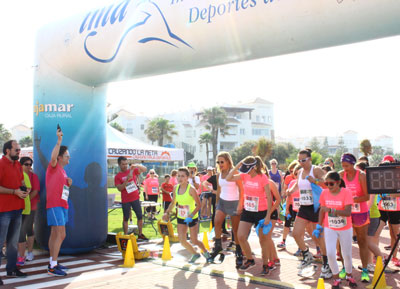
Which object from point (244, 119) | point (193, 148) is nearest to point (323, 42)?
point (193, 148)

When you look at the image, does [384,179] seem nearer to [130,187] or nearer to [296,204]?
[296,204]

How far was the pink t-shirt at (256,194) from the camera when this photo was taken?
6.33m

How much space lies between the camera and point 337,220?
5.32 m

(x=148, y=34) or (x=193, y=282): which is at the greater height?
(x=148, y=34)

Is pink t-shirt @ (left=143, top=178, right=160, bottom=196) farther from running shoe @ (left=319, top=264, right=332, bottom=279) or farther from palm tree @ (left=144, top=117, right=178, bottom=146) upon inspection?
palm tree @ (left=144, top=117, right=178, bottom=146)

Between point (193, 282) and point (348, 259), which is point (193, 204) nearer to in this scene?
point (193, 282)

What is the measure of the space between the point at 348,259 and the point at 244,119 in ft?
275

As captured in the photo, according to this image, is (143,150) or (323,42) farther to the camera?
(143,150)

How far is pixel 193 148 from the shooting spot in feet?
274

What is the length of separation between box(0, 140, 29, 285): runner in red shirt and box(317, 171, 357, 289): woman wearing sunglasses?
452 cm

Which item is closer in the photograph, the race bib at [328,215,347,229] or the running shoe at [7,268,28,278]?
the race bib at [328,215,347,229]

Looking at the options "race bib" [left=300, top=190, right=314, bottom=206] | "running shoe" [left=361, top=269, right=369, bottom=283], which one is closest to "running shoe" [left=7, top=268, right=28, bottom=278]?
"race bib" [left=300, top=190, right=314, bottom=206]

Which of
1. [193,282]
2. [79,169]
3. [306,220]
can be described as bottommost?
[193,282]

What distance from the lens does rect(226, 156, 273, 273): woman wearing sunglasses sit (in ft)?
20.6
